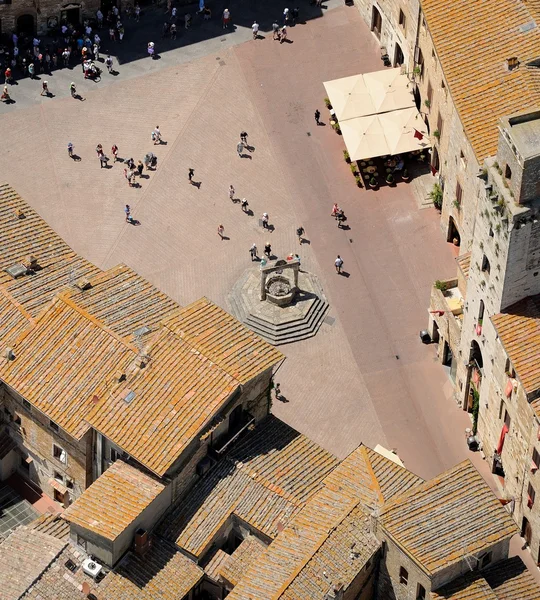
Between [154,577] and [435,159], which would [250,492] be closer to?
[154,577]

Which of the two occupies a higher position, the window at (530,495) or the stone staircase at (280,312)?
the stone staircase at (280,312)

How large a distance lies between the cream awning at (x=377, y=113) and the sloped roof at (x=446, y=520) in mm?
37419

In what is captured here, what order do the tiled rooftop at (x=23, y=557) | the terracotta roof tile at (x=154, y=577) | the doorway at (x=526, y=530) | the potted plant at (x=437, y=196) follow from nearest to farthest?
1. the terracotta roof tile at (x=154, y=577)
2. the tiled rooftop at (x=23, y=557)
3. the doorway at (x=526, y=530)
4. the potted plant at (x=437, y=196)

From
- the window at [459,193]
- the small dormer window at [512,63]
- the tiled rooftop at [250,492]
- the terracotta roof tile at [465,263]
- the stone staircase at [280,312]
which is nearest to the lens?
the tiled rooftop at [250,492]

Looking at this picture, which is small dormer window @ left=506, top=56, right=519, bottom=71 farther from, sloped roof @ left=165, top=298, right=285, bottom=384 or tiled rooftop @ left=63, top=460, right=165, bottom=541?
tiled rooftop @ left=63, top=460, right=165, bottom=541

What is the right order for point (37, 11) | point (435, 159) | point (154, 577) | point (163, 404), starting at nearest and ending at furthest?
point (154, 577) → point (163, 404) → point (435, 159) → point (37, 11)

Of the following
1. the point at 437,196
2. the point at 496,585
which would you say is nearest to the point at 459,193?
the point at 437,196

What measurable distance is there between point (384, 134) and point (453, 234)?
30.5 ft

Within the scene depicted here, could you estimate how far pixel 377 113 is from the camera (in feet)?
429

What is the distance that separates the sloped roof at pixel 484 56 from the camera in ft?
377

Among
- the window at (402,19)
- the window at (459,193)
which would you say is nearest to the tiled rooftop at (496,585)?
the window at (459,193)

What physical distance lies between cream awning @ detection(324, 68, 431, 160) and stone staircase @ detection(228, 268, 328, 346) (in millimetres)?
12261

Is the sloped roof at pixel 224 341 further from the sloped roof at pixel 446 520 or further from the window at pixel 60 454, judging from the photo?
the sloped roof at pixel 446 520

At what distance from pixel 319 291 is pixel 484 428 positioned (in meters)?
16.9
